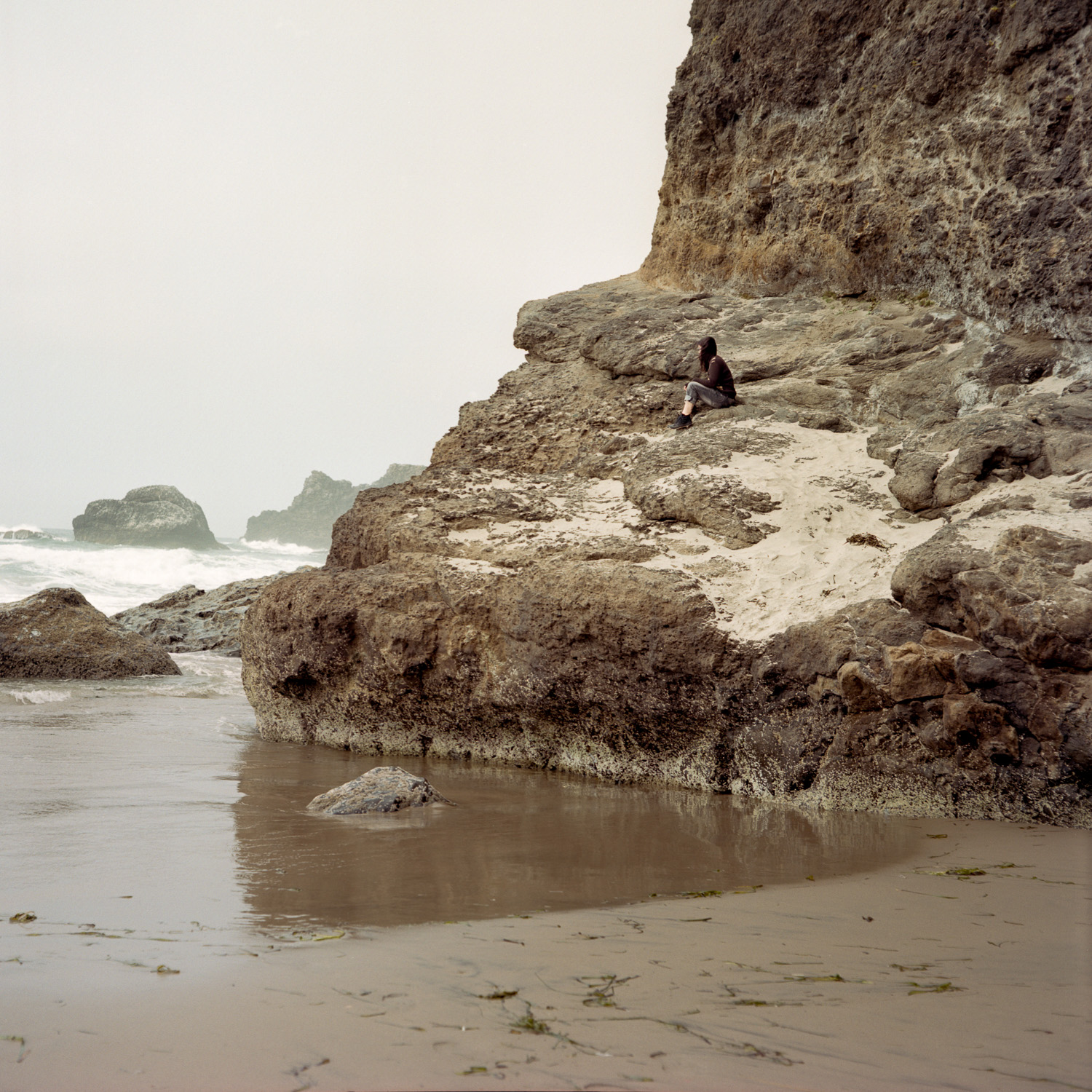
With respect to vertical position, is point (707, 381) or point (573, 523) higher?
point (707, 381)

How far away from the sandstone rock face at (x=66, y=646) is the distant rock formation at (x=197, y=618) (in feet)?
8.59

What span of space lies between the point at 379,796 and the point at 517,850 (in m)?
1.08

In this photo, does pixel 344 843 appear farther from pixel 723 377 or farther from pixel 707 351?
pixel 707 351

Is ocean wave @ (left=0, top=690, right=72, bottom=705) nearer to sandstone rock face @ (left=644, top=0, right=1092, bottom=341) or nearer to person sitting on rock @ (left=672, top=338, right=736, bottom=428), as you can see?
person sitting on rock @ (left=672, top=338, right=736, bottom=428)

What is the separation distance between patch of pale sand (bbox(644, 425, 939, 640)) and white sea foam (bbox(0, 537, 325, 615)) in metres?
22.9

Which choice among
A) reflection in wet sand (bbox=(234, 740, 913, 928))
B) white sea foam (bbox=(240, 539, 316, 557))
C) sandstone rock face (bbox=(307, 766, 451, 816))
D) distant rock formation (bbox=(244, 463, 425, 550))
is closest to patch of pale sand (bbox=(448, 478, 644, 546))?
reflection in wet sand (bbox=(234, 740, 913, 928))

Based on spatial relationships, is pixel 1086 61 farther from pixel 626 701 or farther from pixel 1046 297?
pixel 626 701

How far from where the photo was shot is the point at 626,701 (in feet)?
19.1

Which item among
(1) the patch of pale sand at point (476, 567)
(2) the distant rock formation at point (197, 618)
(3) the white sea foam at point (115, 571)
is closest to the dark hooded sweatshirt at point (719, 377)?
(1) the patch of pale sand at point (476, 567)

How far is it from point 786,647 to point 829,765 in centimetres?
Result: 74

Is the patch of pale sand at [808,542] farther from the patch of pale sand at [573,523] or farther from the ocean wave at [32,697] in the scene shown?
the ocean wave at [32,697]

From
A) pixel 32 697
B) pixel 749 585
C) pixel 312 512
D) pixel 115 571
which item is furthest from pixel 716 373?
pixel 312 512

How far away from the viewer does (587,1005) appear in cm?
210

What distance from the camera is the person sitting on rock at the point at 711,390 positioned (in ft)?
27.2
